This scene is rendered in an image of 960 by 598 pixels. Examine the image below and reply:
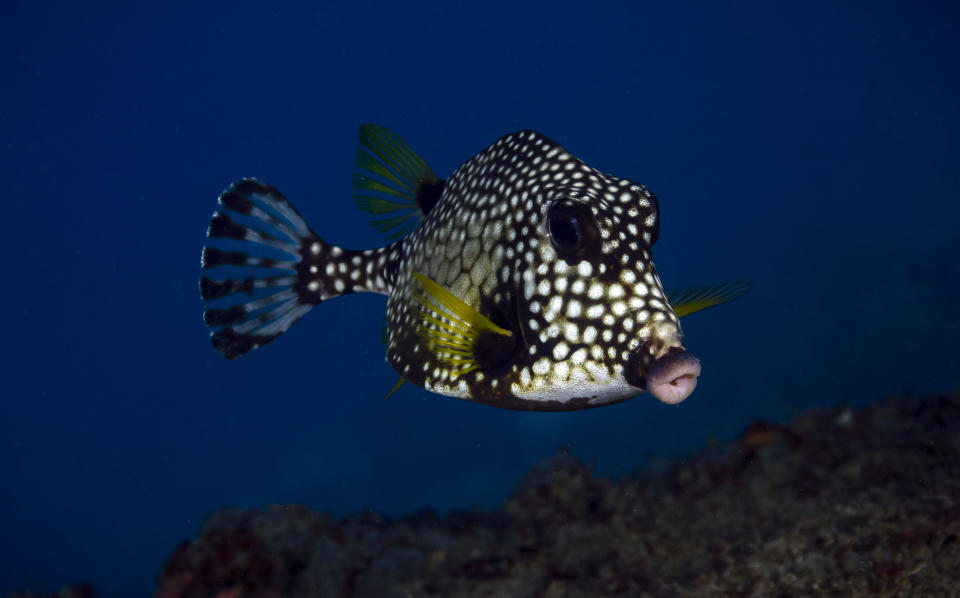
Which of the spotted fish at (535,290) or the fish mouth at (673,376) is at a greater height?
the spotted fish at (535,290)

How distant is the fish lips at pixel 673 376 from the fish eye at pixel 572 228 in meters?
0.55

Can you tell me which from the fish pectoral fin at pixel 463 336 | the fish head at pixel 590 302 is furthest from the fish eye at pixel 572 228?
the fish pectoral fin at pixel 463 336

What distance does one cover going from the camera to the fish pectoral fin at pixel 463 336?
90.4 inches

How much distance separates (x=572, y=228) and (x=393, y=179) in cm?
154

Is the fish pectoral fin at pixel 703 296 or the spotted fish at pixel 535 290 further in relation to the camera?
the fish pectoral fin at pixel 703 296

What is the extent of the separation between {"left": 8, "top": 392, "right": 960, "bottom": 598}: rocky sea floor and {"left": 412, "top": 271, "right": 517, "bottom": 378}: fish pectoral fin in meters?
2.52

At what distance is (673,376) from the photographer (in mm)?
1914

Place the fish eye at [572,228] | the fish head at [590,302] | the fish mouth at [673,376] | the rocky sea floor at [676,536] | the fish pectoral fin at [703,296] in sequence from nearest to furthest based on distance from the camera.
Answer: the fish mouth at [673,376] < the fish head at [590,302] < the fish eye at [572,228] < the fish pectoral fin at [703,296] < the rocky sea floor at [676,536]

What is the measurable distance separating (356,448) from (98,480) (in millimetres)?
15112

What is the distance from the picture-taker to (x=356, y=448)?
19.5 metres

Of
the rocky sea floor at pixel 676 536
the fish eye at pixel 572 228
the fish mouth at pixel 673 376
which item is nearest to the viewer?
the fish mouth at pixel 673 376

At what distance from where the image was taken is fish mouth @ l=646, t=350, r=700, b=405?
1920 mm

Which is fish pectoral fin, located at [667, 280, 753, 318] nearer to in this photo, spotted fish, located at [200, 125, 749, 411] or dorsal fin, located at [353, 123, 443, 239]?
spotted fish, located at [200, 125, 749, 411]

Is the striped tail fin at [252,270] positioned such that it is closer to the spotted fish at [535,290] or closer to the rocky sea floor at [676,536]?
the spotted fish at [535,290]
